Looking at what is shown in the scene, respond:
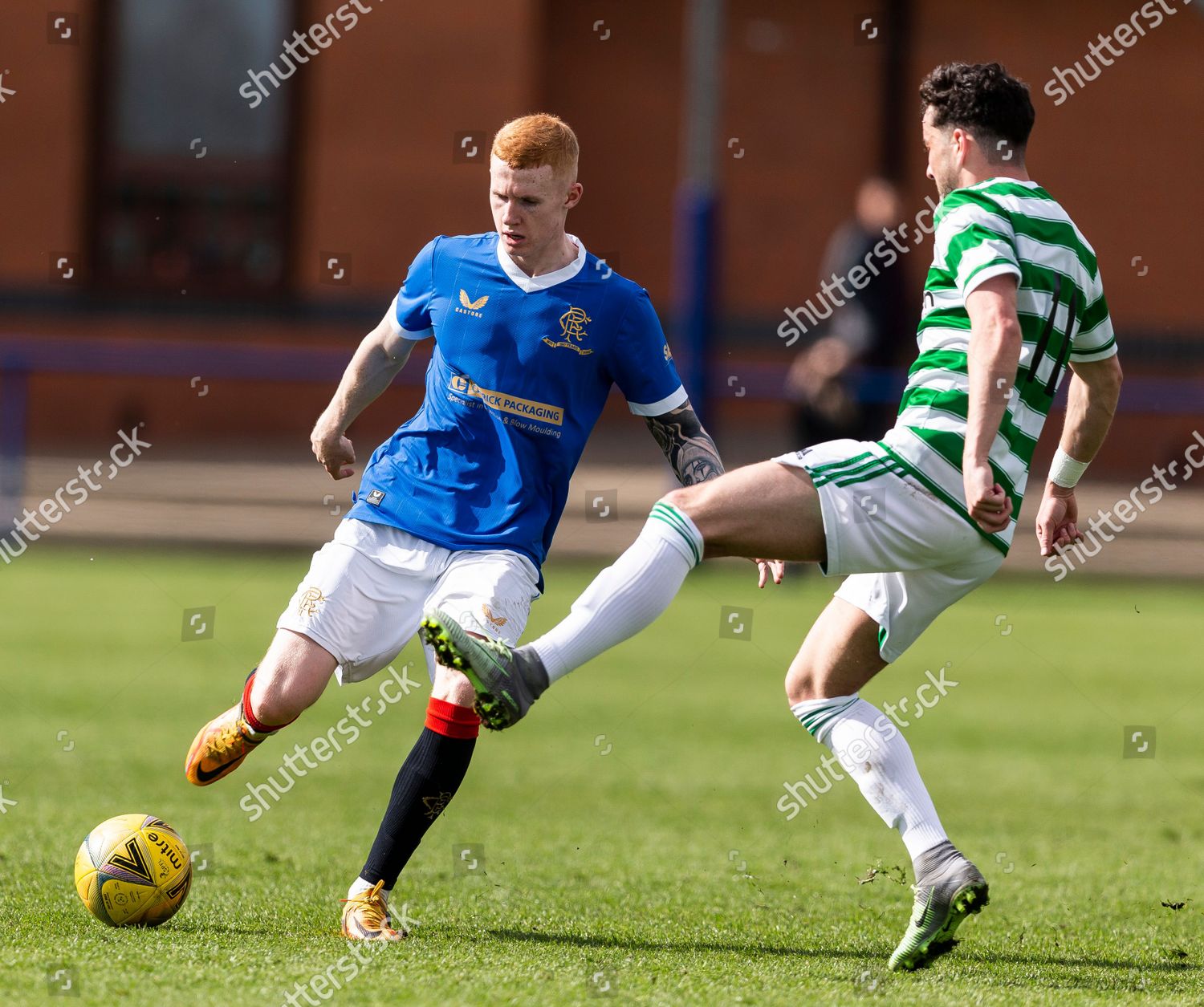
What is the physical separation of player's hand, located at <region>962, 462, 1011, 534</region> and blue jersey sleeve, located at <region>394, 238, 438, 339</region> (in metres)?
1.66

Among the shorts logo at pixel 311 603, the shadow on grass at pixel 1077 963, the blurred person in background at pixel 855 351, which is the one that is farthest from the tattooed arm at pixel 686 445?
the blurred person in background at pixel 855 351

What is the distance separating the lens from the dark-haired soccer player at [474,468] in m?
4.57

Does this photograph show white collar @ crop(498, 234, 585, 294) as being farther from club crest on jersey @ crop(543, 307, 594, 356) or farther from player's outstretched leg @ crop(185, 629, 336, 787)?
player's outstretched leg @ crop(185, 629, 336, 787)

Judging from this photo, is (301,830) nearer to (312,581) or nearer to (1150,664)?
(312,581)

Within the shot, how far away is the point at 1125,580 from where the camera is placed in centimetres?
→ 1395

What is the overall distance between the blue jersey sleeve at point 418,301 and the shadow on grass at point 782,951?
5.54 feet

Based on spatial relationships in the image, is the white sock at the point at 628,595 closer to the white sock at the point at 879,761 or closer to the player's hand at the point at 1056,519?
the white sock at the point at 879,761

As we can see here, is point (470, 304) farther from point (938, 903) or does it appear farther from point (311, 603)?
point (938, 903)

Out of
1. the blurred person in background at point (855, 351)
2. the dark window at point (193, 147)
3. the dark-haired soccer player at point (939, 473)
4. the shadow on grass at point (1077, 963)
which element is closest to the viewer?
the dark-haired soccer player at point (939, 473)

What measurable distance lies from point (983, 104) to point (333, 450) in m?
2.04

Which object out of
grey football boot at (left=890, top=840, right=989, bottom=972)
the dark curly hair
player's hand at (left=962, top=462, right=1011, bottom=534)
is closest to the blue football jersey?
the dark curly hair

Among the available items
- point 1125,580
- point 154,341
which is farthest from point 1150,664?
point 154,341

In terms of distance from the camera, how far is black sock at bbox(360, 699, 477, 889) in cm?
456

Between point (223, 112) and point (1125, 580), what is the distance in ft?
33.8
